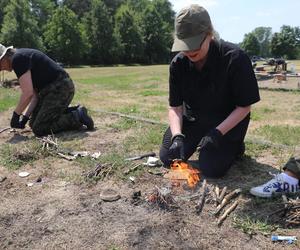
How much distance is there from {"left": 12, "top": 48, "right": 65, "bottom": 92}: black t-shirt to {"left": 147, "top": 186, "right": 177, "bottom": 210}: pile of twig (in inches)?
121

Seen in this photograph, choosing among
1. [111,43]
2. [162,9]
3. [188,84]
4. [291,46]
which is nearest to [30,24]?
[111,43]

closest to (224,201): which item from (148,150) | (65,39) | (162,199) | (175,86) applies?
(162,199)

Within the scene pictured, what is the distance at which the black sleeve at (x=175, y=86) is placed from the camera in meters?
3.96

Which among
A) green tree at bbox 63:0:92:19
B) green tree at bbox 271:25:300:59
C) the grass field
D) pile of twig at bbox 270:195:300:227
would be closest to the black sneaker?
the grass field

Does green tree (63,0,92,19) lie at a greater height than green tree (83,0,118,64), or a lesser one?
greater

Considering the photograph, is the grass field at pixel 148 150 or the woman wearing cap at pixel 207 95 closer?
the grass field at pixel 148 150

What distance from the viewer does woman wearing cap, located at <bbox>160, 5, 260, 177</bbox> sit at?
3355 millimetres

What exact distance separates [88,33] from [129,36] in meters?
5.73

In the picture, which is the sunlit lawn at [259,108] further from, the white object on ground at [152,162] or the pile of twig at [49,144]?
A: the pile of twig at [49,144]

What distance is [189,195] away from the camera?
11.4 feet

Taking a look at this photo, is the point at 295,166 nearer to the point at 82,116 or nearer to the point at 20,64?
the point at 82,116

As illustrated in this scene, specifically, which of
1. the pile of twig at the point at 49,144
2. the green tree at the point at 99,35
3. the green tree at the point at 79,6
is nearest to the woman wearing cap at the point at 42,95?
the pile of twig at the point at 49,144

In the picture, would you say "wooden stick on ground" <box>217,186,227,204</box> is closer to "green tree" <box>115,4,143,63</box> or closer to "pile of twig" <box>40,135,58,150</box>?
"pile of twig" <box>40,135,58,150</box>

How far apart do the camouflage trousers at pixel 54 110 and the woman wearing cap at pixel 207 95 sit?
7.48 feet
